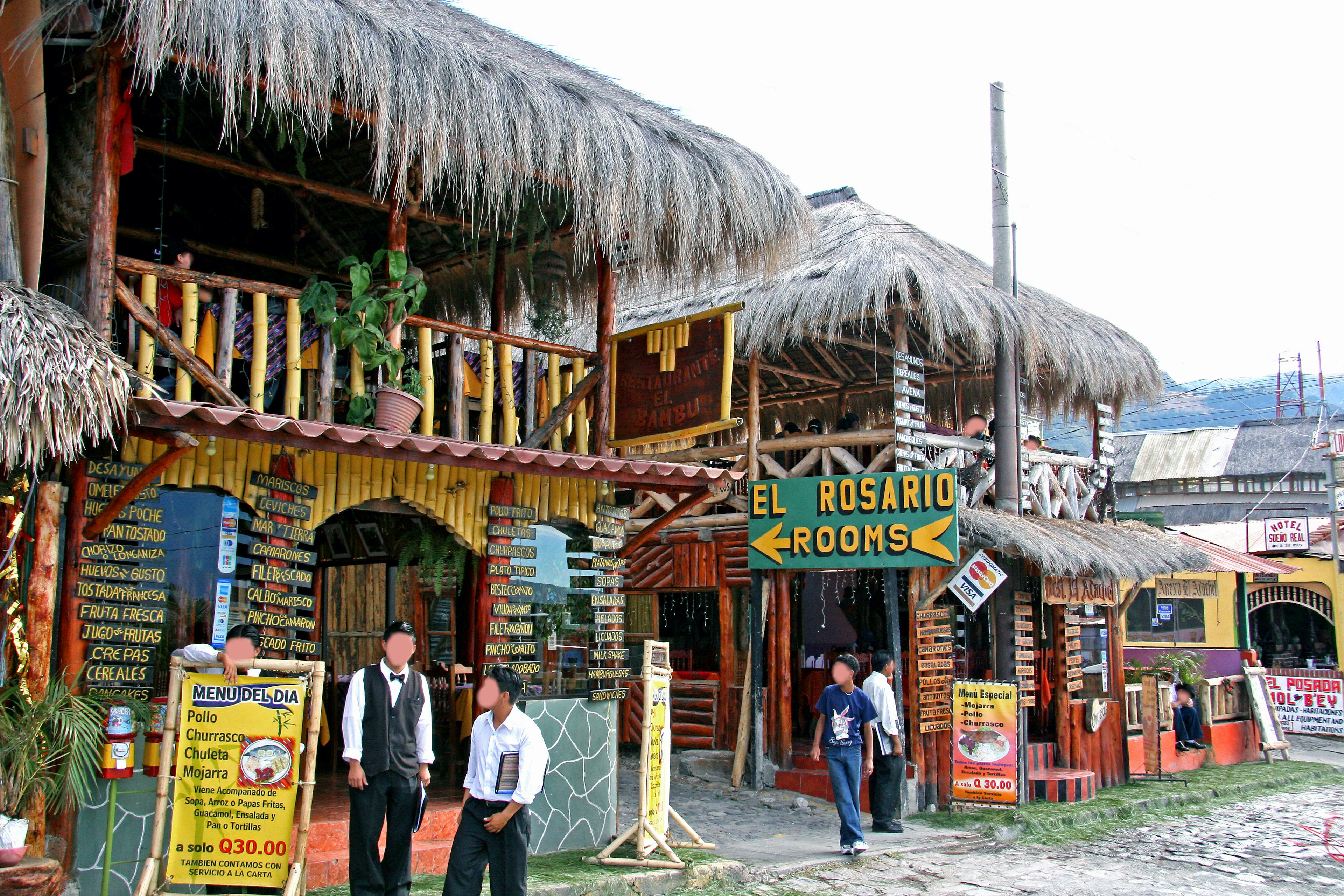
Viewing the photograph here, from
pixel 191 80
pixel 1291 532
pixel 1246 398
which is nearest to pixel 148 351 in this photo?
pixel 191 80

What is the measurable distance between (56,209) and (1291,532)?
72.8ft

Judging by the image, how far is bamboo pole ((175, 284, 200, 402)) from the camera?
6355 millimetres

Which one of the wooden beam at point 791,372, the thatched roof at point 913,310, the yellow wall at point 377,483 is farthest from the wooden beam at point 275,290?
the wooden beam at point 791,372

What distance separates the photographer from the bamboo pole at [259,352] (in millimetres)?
6633

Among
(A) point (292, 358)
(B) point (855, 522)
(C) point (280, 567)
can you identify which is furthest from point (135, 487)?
(B) point (855, 522)

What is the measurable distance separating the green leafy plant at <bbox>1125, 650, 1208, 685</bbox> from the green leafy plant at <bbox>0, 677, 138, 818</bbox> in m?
12.3

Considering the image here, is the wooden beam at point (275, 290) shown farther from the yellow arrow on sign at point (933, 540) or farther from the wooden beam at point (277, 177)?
the yellow arrow on sign at point (933, 540)

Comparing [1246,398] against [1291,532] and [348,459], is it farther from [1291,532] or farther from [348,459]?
[348,459]

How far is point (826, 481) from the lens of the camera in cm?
1138

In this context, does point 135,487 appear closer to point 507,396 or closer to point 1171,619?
point 507,396

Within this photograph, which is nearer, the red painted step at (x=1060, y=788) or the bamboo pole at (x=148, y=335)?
→ the bamboo pole at (x=148, y=335)

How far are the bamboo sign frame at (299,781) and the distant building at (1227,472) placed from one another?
27.5 meters

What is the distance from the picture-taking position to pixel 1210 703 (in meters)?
15.4

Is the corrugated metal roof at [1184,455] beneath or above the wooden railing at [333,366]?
above
